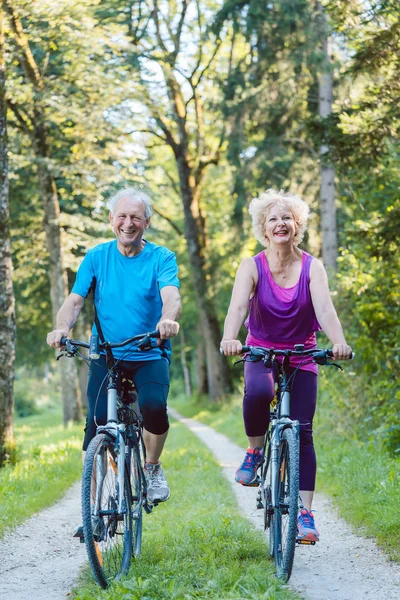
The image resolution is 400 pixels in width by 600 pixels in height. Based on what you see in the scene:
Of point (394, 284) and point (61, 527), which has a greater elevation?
point (394, 284)

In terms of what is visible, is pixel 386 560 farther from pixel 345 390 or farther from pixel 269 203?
pixel 345 390

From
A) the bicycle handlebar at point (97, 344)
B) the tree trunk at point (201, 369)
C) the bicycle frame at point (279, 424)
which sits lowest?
the tree trunk at point (201, 369)

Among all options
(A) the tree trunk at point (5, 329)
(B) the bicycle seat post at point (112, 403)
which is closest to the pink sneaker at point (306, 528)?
(B) the bicycle seat post at point (112, 403)

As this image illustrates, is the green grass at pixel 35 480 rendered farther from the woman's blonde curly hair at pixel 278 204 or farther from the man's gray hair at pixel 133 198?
the woman's blonde curly hair at pixel 278 204

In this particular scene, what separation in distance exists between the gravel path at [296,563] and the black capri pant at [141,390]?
0.92m

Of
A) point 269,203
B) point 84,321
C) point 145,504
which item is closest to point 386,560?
point 145,504

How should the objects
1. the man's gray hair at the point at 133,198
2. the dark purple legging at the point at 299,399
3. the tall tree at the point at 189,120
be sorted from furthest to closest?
the tall tree at the point at 189,120 < the man's gray hair at the point at 133,198 < the dark purple legging at the point at 299,399

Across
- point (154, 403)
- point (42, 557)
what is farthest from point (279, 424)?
point (42, 557)

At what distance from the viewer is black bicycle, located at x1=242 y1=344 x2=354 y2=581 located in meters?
4.68

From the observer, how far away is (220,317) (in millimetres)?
28016

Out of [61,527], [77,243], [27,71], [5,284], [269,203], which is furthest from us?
[77,243]

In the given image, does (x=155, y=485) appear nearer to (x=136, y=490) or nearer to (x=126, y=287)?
(x=136, y=490)

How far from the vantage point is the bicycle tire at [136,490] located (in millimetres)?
5137

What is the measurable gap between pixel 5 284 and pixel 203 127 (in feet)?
61.7
